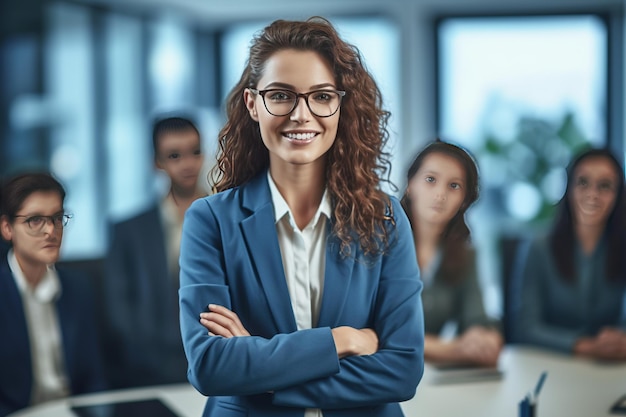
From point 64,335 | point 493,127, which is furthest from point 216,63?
point 64,335

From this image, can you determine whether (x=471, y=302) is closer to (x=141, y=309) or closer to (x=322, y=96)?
(x=141, y=309)

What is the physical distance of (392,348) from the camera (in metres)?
1.06

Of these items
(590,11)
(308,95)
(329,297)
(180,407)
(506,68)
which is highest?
(590,11)

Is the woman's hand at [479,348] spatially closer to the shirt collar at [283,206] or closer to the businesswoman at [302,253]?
the businesswoman at [302,253]

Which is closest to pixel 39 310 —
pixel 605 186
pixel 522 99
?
pixel 605 186

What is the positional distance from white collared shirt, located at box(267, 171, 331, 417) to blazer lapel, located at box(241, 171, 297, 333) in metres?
0.01

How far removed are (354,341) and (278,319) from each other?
0.11 m

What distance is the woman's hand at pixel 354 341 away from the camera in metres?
1.02

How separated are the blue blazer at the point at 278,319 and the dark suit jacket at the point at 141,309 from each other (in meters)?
0.72

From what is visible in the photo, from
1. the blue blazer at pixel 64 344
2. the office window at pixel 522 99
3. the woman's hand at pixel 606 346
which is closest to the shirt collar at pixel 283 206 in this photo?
the blue blazer at pixel 64 344

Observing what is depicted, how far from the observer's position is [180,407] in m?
1.70

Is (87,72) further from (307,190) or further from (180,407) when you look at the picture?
(307,190)

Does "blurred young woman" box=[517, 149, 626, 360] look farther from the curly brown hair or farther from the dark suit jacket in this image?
the dark suit jacket

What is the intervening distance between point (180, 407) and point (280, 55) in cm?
100
